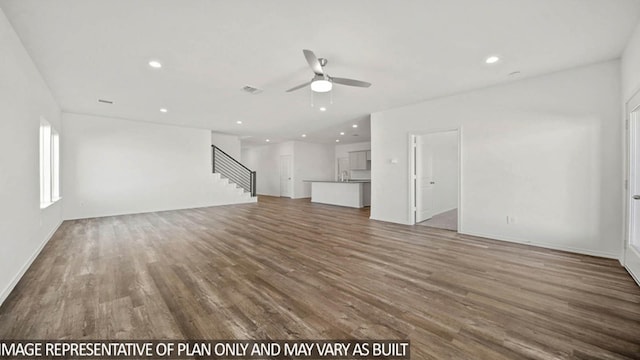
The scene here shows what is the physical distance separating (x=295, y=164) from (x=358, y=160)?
3.03m

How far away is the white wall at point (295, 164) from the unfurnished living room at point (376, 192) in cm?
581

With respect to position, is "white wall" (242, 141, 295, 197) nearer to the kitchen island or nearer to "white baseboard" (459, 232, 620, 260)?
the kitchen island

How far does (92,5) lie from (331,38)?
2297mm

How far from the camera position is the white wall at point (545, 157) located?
348 cm

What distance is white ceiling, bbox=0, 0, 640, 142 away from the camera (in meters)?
2.31

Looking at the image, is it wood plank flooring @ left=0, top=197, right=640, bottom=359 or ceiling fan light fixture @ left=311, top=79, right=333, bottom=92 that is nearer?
wood plank flooring @ left=0, top=197, right=640, bottom=359

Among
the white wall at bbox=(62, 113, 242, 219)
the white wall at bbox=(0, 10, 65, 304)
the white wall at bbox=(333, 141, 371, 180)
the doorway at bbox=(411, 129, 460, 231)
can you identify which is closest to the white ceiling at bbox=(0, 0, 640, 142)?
the white wall at bbox=(0, 10, 65, 304)

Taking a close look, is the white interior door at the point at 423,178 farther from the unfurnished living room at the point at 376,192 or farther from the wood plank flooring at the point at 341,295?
the wood plank flooring at the point at 341,295

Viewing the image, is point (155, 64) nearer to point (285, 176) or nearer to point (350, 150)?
point (285, 176)

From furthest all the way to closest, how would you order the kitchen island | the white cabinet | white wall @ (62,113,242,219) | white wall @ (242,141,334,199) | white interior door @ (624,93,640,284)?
1. white wall @ (242,141,334,199)
2. the white cabinet
3. the kitchen island
4. white wall @ (62,113,242,219)
5. white interior door @ (624,93,640,284)

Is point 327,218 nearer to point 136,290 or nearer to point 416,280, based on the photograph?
point 416,280

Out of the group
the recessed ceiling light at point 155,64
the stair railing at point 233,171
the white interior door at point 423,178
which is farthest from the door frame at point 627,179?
the stair railing at point 233,171

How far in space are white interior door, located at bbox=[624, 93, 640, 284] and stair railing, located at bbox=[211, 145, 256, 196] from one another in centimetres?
955

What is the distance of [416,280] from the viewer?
2715mm
